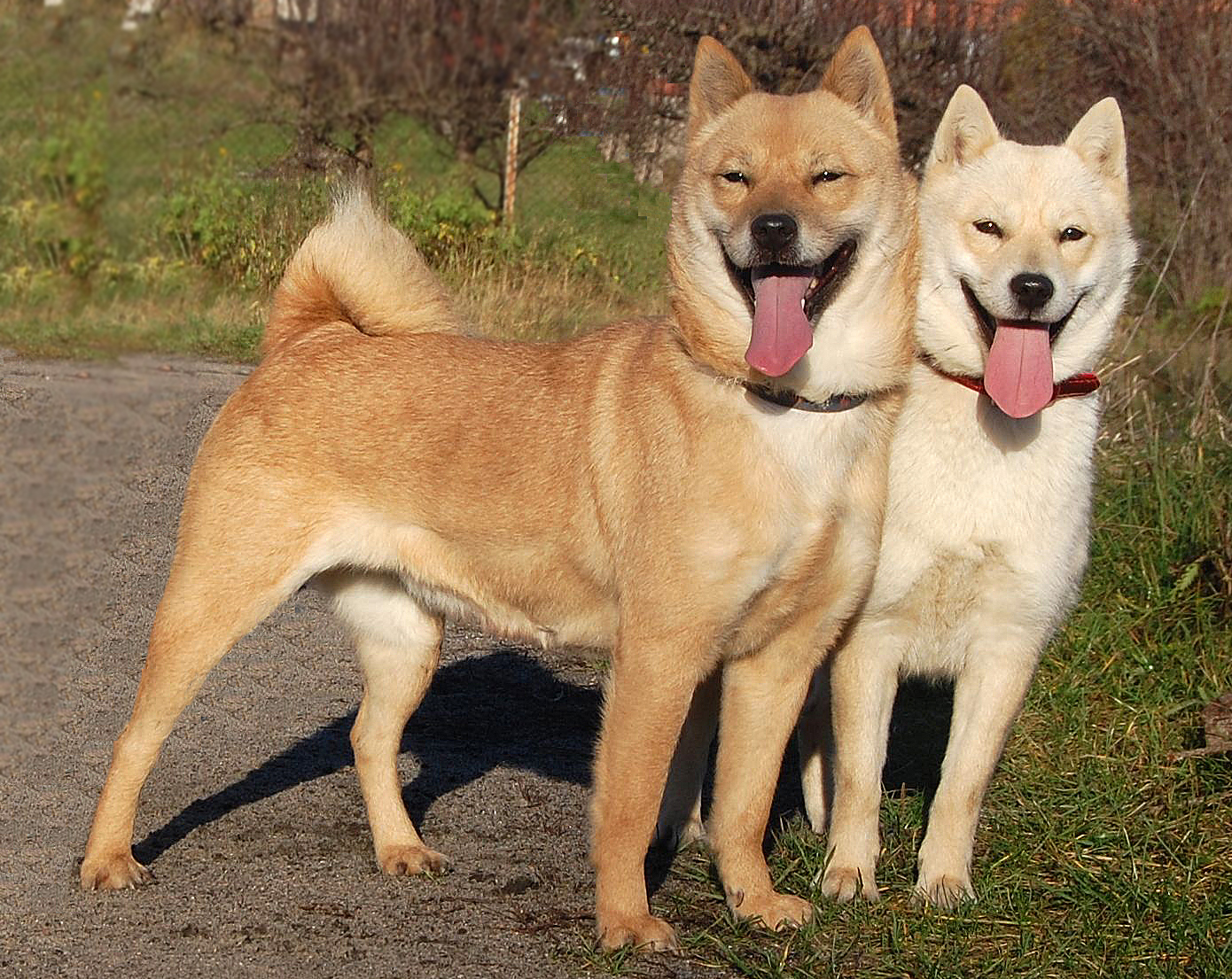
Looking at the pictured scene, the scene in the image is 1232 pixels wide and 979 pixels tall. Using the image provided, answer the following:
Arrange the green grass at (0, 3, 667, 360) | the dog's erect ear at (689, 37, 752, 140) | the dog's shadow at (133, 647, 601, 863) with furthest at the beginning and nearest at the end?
the green grass at (0, 3, 667, 360) → the dog's shadow at (133, 647, 601, 863) → the dog's erect ear at (689, 37, 752, 140)

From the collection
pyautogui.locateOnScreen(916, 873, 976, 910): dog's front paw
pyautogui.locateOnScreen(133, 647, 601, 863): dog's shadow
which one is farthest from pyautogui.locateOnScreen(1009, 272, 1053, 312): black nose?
pyautogui.locateOnScreen(133, 647, 601, 863): dog's shadow

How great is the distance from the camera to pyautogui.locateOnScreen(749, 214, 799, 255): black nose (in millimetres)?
3178

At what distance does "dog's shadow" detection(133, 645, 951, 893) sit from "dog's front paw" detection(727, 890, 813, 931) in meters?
0.32

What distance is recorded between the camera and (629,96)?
10570 millimetres

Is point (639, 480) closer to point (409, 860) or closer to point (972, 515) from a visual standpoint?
point (972, 515)

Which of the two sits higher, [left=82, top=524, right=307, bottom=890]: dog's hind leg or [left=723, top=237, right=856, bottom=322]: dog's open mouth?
[left=723, top=237, right=856, bottom=322]: dog's open mouth

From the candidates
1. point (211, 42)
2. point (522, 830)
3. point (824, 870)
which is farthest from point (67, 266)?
point (824, 870)

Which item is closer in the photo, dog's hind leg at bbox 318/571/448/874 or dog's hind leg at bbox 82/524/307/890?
dog's hind leg at bbox 82/524/307/890

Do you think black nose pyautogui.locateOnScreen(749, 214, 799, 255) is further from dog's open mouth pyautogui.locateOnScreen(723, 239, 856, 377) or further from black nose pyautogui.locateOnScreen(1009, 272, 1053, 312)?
black nose pyautogui.locateOnScreen(1009, 272, 1053, 312)

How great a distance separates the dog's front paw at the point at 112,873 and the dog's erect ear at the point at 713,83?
228cm

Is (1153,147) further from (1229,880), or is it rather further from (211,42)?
(211,42)

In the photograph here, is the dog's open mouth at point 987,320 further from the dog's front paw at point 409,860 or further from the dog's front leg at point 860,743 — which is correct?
the dog's front paw at point 409,860

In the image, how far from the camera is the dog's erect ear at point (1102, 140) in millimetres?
3904

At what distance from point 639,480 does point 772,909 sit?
1091 mm
